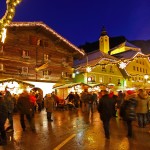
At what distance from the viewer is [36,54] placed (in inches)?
1467

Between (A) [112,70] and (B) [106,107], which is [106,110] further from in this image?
(A) [112,70]

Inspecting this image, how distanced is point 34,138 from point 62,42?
97.0ft

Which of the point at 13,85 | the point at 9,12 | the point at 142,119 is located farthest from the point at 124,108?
the point at 13,85

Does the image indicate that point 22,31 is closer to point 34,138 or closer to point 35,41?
point 35,41

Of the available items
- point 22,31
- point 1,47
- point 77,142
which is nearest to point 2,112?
point 77,142

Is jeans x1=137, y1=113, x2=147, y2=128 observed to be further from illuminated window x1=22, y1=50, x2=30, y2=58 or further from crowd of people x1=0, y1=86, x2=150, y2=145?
illuminated window x1=22, y1=50, x2=30, y2=58

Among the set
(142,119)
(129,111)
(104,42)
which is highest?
(104,42)

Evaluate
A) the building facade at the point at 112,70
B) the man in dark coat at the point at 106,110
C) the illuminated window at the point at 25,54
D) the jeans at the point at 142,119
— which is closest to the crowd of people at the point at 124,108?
the man in dark coat at the point at 106,110

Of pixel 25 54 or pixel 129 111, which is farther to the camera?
pixel 25 54

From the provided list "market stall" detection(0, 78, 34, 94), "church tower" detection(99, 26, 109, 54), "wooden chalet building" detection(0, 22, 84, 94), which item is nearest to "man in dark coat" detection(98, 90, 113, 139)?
"market stall" detection(0, 78, 34, 94)

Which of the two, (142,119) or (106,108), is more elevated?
(106,108)

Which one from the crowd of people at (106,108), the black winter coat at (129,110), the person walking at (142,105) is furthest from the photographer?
the person walking at (142,105)

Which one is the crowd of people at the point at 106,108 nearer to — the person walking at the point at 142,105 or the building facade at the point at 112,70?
the person walking at the point at 142,105

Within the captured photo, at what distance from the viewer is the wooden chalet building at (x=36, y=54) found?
33841mm
